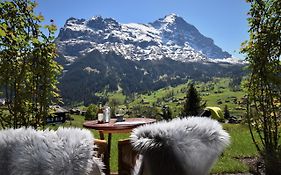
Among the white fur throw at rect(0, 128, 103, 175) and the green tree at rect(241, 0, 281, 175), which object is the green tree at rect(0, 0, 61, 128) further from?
the white fur throw at rect(0, 128, 103, 175)

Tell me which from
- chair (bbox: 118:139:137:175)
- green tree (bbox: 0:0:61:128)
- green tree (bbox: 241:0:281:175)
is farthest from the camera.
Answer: green tree (bbox: 0:0:61:128)

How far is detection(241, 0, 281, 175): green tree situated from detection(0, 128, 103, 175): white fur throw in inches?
175

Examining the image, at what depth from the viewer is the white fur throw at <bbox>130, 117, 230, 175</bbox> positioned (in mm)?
2878

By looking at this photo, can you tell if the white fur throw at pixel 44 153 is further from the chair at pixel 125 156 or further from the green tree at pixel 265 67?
the green tree at pixel 265 67

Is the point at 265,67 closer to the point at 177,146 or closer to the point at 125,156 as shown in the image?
the point at 125,156

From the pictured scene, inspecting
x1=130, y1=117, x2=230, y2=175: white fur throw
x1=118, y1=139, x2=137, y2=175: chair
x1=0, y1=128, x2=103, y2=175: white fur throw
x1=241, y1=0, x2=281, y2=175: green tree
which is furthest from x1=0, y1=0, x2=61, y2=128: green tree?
x1=130, y1=117, x2=230, y2=175: white fur throw

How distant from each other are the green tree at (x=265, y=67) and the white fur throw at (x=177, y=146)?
3.74 metres

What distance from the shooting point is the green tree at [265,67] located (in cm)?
661

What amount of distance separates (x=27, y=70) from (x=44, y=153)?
4818mm

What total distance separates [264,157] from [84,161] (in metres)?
4.31

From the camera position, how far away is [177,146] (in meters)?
2.87

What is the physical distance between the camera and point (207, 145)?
9.98 ft

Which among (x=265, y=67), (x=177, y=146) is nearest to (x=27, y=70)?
(x=265, y=67)

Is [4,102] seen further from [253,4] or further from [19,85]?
[253,4]
